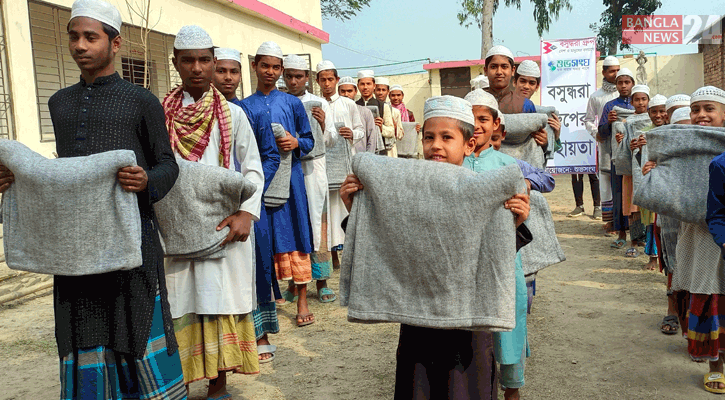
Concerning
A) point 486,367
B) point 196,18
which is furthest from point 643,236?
point 196,18

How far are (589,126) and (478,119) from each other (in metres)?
6.32

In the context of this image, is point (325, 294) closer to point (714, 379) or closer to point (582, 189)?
point (714, 379)

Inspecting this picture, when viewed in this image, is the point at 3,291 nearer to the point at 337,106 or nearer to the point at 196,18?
the point at 337,106

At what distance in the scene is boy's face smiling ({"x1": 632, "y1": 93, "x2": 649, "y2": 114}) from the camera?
7.15 meters

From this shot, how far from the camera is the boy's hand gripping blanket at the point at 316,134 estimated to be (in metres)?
5.76

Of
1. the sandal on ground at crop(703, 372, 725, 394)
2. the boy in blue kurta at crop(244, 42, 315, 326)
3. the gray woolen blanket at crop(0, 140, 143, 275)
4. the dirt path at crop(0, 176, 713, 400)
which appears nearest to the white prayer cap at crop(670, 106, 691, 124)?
the dirt path at crop(0, 176, 713, 400)

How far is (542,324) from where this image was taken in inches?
207

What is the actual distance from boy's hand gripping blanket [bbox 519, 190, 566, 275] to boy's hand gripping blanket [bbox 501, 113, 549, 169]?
3.78ft

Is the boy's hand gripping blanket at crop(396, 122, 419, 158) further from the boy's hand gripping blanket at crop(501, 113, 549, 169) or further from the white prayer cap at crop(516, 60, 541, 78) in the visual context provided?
the boy's hand gripping blanket at crop(501, 113, 549, 169)

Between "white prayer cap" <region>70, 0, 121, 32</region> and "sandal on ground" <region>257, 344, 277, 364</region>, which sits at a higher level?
"white prayer cap" <region>70, 0, 121, 32</region>

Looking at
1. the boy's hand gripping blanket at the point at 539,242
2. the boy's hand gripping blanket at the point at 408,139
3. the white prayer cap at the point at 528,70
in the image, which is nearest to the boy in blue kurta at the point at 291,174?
the white prayer cap at the point at 528,70

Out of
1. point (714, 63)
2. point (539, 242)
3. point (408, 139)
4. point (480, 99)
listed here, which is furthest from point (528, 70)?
point (714, 63)

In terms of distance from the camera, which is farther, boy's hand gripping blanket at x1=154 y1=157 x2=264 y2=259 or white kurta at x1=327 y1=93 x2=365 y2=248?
white kurta at x1=327 y1=93 x2=365 y2=248

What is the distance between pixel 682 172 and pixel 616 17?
103 feet
